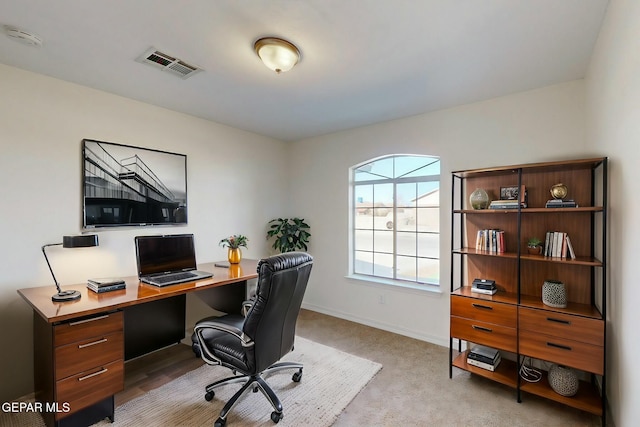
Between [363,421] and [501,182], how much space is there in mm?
2363

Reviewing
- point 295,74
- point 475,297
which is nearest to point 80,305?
point 295,74

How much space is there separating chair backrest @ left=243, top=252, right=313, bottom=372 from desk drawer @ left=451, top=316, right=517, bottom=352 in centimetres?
145

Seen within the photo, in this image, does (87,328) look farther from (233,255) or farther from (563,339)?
(563,339)

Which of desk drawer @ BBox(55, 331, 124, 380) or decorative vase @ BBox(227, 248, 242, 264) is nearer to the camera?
desk drawer @ BBox(55, 331, 124, 380)

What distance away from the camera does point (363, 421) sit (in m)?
2.05

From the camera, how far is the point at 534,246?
8.27 feet

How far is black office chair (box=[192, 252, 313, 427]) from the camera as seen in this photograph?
6.24 ft

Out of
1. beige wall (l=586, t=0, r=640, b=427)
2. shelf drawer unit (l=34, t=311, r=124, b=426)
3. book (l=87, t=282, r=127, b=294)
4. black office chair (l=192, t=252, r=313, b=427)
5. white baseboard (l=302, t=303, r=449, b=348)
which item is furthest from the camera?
white baseboard (l=302, t=303, r=449, b=348)

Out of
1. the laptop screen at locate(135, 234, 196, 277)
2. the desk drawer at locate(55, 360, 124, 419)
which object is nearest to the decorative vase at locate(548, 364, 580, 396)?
the desk drawer at locate(55, 360, 124, 419)

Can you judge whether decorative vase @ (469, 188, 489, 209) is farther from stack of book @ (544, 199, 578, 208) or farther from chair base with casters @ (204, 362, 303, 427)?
chair base with casters @ (204, 362, 303, 427)

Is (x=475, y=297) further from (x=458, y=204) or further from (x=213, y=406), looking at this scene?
(x=213, y=406)

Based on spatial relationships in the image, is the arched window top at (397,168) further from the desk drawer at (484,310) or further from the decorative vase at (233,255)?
the decorative vase at (233,255)

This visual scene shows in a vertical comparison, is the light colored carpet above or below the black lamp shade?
below

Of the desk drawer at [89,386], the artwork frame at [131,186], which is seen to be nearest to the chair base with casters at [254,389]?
Answer: the desk drawer at [89,386]
